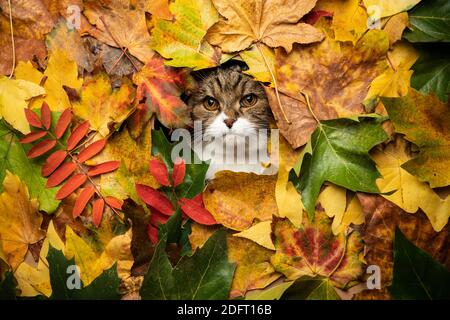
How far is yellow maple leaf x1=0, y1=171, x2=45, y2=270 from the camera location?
45.1 inches

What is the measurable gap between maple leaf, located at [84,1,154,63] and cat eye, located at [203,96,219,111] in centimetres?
19

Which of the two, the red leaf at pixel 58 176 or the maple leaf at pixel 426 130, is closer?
the maple leaf at pixel 426 130

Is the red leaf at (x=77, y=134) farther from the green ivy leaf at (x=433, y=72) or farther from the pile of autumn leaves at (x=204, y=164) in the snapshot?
the green ivy leaf at (x=433, y=72)

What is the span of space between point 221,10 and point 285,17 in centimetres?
14

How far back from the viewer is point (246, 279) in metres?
1.10

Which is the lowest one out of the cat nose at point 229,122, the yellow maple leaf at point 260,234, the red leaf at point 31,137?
the yellow maple leaf at point 260,234

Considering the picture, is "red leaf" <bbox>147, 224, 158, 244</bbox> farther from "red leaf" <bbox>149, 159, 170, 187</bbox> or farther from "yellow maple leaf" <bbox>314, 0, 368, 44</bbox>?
"yellow maple leaf" <bbox>314, 0, 368, 44</bbox>

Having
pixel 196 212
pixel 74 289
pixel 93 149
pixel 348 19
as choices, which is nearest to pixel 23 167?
pixel 93 149

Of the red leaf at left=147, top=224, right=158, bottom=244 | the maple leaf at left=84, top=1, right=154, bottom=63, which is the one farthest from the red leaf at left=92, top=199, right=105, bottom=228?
the maple leaf at left=84, top=1, right=154, bottom=63

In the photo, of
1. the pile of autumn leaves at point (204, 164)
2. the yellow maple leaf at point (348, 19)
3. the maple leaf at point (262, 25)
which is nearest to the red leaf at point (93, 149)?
the pile of autumn leaves at point (204, 164)

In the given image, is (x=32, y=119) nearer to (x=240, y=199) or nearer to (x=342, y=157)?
(x=240, y=199)

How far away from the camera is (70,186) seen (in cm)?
115

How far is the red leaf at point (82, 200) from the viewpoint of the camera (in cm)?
114

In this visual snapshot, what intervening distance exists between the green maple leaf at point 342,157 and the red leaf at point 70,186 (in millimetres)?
496
